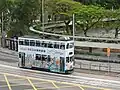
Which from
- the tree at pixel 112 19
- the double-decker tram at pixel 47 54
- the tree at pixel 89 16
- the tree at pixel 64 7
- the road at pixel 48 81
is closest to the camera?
the road at pixel 48 81

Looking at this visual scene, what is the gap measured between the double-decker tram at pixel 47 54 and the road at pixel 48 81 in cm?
88

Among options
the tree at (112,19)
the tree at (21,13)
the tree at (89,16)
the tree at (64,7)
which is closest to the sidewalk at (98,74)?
the tree at (89,16)

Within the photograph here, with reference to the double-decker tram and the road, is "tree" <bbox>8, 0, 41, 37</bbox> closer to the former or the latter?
the double-decker tram

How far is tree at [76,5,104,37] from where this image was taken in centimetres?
5753

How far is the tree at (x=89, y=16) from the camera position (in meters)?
57.5

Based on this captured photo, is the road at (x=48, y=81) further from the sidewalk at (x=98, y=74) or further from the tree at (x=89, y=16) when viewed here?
the tree at (x=89, y=16)

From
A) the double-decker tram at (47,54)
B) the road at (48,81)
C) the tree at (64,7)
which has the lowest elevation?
the road at (48,81)

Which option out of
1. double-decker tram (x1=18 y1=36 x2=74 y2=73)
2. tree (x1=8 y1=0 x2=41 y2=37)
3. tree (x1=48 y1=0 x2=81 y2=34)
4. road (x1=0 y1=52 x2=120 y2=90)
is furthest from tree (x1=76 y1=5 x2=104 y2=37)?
road (x1=0 y1=52 x2=120 y2=90)

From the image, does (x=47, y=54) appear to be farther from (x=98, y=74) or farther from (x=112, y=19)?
(x=112, y=19)

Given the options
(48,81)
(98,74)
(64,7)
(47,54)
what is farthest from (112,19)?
(48,81)

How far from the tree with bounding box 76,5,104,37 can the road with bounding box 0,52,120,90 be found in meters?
16.1

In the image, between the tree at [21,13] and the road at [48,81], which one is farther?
Answer: the tree at [21,13]

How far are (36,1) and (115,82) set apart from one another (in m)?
32.1

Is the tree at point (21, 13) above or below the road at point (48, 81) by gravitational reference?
above
